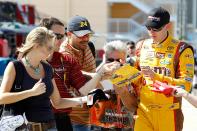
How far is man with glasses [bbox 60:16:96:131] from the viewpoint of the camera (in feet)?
16.4

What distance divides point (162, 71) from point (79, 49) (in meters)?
0.86

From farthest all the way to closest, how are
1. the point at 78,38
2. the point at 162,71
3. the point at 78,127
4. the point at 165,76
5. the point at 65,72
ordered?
the point at 78,127, the point at 78,38, the point at 65,72, the point at 162,71, the point at 165,76

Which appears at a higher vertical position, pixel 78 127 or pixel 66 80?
pixel 66 80

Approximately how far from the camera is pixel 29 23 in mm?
26844

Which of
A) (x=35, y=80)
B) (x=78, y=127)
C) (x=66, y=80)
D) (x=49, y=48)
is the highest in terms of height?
(x=49, y=48)

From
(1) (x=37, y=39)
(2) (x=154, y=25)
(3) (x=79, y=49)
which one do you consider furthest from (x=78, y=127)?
(1) (x=37, y=39)

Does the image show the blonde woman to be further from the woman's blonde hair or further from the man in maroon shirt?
the man in maroon shirt

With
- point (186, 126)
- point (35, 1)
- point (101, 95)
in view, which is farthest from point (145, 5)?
point (101, 95)

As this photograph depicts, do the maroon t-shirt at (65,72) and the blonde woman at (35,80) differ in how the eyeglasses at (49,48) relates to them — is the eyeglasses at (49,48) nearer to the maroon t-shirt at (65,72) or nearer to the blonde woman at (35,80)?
the blonde woman at (35,80)

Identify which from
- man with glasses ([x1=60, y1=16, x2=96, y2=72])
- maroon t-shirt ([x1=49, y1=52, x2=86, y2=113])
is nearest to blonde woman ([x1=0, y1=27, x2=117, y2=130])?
maroon t-shirt ([x1=49, y1=52, x2=86, y2=113])

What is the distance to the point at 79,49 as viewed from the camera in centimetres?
509

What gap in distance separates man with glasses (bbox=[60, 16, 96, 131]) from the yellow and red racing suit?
597 mm

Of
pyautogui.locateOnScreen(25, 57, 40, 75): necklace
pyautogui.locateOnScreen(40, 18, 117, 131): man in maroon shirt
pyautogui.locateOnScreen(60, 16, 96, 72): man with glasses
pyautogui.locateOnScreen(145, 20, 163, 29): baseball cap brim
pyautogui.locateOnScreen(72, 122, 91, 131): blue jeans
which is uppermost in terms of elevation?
pyautogui.locateOnScreen(145, 20, 163, 29): baseball cap brim

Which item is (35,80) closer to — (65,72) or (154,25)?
(65,72)
